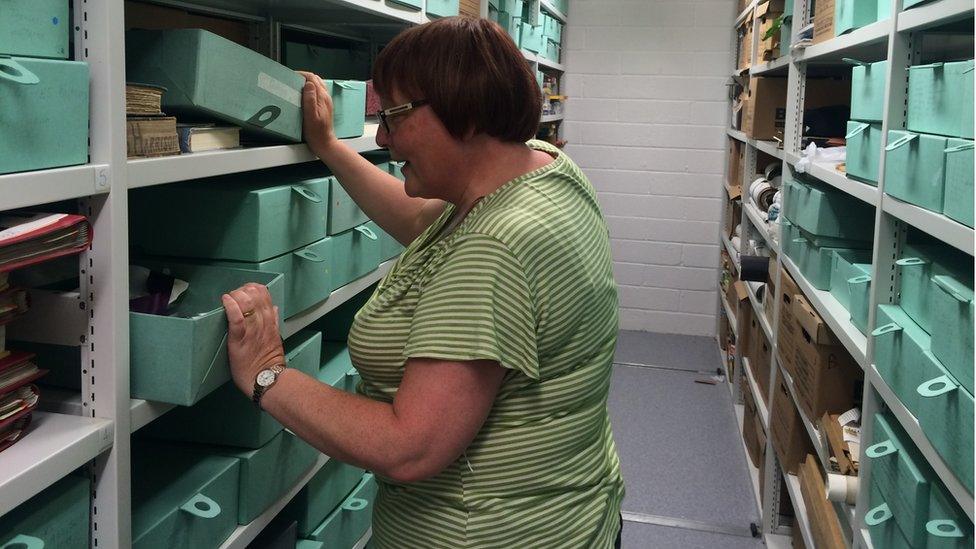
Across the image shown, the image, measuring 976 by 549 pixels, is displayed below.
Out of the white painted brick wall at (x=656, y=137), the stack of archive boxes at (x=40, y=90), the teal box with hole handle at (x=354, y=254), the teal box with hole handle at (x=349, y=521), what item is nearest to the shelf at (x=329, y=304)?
the teal box with hole handle at (x=354, y=254)

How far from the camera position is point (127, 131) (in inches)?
51.1

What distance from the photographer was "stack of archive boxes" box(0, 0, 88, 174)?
1021 mm

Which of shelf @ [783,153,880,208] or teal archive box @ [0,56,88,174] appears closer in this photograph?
teal archive box @ [0,56,88,174]

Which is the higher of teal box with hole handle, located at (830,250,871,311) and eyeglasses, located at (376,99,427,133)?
eyeglasses, located at (376,99,427,133)

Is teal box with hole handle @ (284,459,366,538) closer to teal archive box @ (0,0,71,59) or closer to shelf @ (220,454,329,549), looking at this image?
shelf @ (220,454,329,549)

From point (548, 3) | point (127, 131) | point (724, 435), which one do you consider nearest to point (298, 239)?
point (127, 131)

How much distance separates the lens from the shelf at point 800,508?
2562mm

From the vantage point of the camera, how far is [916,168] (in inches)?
64.2

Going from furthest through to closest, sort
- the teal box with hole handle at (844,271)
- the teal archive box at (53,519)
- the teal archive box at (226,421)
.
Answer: the teal box with hole handle at (844,271), the teal archive box at (226,421), the teal archive box at (53,519)

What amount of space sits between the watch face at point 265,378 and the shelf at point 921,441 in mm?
1035

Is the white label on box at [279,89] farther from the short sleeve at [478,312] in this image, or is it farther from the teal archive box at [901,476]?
the teal archive box at [901,476]

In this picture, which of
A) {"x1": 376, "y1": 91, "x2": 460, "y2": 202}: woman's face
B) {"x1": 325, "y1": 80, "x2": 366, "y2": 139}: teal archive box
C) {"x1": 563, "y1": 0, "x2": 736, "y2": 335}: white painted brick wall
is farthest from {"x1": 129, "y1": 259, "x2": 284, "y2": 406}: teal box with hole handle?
{"x1": 563, "y1": 0, "x2": 736, "y2": 335}: white painted brick wall

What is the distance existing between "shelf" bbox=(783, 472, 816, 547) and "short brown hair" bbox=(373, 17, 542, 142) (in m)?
1.67

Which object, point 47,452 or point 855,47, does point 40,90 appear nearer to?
point 47,452
